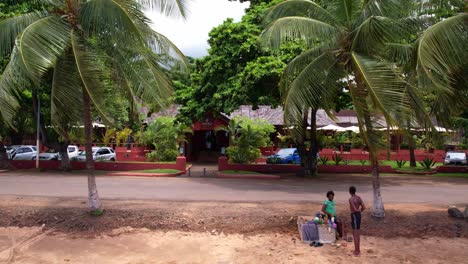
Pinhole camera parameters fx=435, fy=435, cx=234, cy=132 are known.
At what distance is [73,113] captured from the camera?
1087 cm

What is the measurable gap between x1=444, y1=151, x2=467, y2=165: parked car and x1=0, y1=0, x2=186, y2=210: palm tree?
24.3 metres

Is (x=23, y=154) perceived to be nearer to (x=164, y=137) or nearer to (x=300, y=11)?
(x=164, y=137)

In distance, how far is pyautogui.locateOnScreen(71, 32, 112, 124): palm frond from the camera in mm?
10016

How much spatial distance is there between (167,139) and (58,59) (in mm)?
14823

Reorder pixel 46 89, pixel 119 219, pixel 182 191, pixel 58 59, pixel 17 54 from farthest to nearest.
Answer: pixel 46 89 → pixel 182 191 → pixel 119 219 → pixel 58 59 → pixel 17 54

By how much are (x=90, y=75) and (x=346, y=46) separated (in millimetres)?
6453

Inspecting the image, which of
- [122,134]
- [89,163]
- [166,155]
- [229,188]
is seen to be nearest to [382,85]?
[89,163]

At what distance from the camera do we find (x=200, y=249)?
32.2 feet

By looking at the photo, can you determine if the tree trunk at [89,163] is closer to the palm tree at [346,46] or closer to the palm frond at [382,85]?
the palm tree at [346,46]

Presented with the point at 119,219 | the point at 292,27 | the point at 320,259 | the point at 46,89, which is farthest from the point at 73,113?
the point at 46,89

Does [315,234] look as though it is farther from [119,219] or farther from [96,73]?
[96,73]

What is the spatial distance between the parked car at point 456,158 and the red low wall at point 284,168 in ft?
21.8

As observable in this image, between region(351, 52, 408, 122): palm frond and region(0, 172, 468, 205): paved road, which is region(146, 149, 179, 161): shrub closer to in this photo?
region(0, 172, 468, 205): paved road

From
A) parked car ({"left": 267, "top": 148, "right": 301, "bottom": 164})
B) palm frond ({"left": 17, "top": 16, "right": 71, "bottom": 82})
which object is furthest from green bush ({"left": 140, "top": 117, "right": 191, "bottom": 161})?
palm frond ({"left": 17, "top": 16, "right": 71, "bottom": 82})
